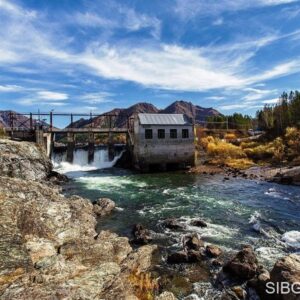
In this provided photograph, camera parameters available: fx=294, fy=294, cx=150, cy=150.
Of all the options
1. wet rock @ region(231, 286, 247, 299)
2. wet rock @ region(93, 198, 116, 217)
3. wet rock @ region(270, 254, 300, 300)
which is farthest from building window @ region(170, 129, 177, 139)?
wet rock @ region(270, 254, 300, 300)

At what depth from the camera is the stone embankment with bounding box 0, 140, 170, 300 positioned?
408 inches

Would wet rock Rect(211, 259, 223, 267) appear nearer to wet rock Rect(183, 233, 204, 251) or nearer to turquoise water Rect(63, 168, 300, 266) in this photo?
wet rock Rect(183, 233, 204, 251)

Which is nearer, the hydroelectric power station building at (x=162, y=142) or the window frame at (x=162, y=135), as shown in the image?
the hydroelectric power station building at (x=162, y=142)

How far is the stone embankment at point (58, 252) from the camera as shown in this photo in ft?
34.0

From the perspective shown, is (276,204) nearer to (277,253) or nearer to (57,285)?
(277,253)

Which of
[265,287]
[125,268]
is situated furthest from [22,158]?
[265,287]

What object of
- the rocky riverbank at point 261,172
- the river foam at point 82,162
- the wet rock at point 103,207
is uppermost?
the river foam at point 82,162

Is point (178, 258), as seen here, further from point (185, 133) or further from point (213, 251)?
point (185, 133)

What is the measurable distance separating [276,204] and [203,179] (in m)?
15.6

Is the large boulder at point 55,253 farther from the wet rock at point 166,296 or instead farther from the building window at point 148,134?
the building window at point 148,134

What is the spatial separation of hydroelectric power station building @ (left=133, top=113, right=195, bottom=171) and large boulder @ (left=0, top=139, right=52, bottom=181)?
15781 mm

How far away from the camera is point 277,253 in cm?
1748

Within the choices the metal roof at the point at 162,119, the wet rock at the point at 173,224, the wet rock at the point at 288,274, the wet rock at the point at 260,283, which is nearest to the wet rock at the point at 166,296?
the wet rock at the point at 260,283

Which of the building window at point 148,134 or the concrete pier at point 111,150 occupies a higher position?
Answer: the building window at point 148,134
